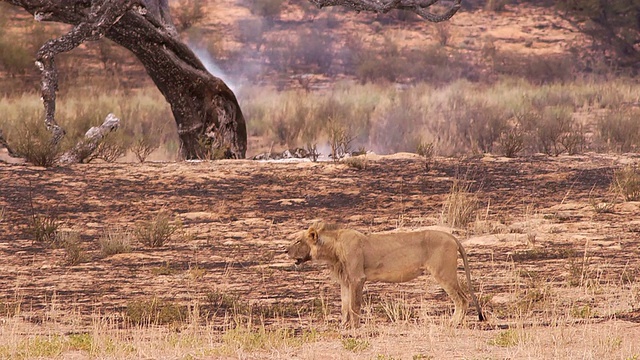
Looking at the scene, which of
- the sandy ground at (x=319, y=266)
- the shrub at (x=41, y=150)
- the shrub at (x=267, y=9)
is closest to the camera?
the sandy ground at (x=319, y=266)

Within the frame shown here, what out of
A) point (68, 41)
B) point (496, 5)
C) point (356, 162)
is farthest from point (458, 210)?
point (496, 5)

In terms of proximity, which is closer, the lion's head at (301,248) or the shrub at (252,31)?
the lion's head at (301,248)

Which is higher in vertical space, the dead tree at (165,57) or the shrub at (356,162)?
the dead tree at (165,57)

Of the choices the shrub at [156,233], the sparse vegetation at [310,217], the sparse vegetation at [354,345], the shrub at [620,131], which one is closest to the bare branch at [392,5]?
the sparse vegetation at [310,217]

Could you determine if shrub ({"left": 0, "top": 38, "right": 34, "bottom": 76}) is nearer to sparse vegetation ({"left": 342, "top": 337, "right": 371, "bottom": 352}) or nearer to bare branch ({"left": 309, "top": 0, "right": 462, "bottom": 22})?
bare branch ({"left": 309, "top": 0, "right": 462, "bottom": 22})

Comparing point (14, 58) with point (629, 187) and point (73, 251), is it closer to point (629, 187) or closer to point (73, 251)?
point (629, 187)

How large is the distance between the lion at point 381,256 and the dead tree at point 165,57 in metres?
7.20

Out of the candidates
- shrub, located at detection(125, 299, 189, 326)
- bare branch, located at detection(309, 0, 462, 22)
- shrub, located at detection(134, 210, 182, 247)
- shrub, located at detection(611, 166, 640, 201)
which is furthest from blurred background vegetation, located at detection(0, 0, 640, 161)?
shrub, located at detection(125, 299, 189, 326)

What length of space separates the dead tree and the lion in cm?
720

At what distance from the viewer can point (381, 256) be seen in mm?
8508

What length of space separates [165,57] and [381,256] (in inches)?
391

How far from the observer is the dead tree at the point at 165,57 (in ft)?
52.1

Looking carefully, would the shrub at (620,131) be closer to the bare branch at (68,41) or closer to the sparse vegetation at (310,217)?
the sparse vegetation at (310,217)

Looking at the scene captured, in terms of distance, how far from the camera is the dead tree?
15883 millimetres
